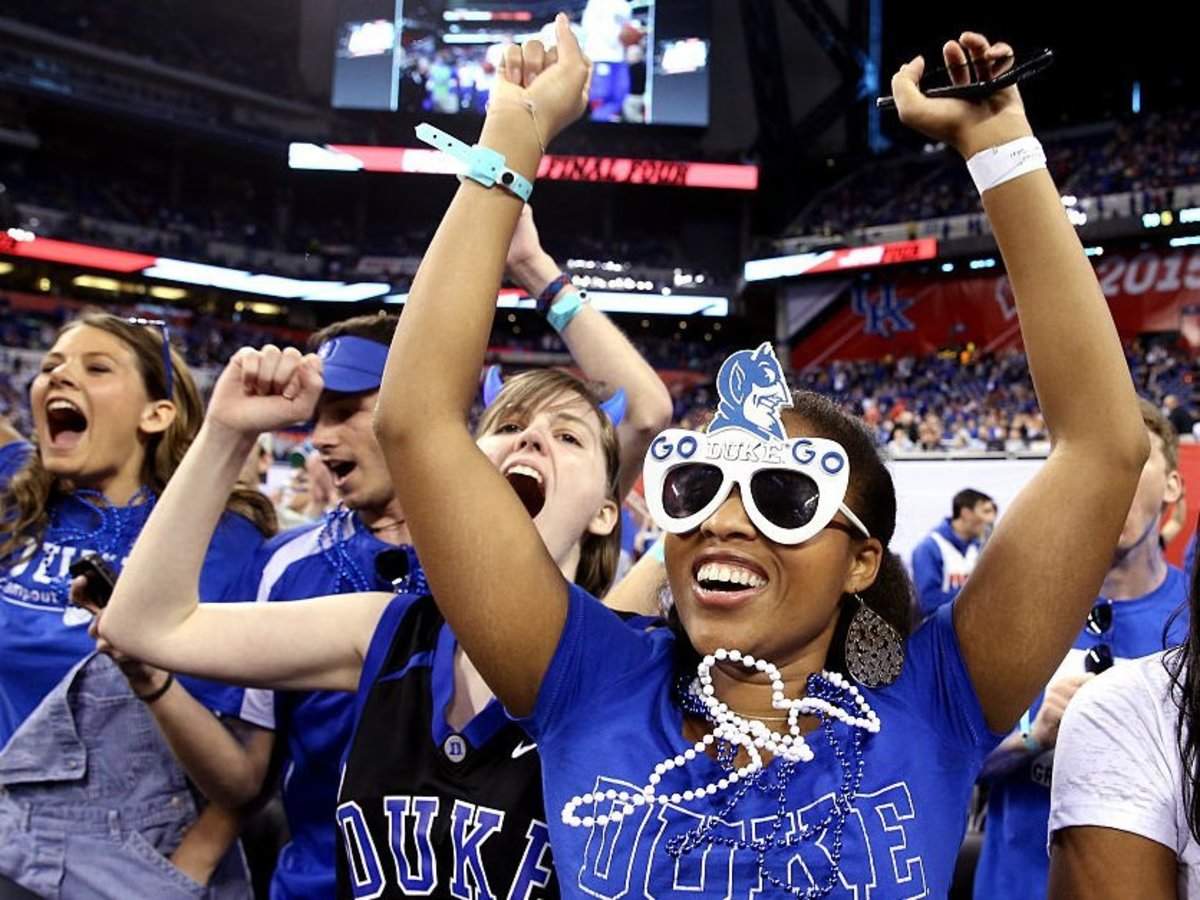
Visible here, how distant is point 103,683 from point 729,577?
4.28 feet

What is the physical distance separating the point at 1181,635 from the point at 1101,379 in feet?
4.21

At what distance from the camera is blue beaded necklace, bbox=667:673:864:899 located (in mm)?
1244

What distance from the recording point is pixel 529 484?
1722 mm

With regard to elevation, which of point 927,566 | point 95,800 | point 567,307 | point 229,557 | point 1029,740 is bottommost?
point 927,566

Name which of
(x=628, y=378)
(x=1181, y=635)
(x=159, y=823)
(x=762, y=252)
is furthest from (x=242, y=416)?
(x=762, y=252)

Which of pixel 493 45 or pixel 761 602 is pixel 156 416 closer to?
pixel 761 602

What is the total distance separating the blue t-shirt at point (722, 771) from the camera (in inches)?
49.3

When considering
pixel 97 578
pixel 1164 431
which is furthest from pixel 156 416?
pixel 1164 431

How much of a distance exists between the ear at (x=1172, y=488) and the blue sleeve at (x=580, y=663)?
1751 millimetres

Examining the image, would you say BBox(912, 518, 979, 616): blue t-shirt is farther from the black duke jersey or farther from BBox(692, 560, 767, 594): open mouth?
BBox(692, 560, 767, 594): open mouth

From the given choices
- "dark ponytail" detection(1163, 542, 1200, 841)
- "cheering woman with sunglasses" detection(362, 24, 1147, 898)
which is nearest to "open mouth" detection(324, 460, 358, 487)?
"cheering woman with sunglasses" detection(362, 24, 1147, 898)

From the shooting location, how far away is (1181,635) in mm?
2355

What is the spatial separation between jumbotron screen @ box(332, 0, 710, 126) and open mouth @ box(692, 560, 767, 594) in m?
29.7

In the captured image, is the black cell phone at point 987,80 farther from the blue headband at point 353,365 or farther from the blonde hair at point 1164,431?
the blonde hair at point 1164,431
